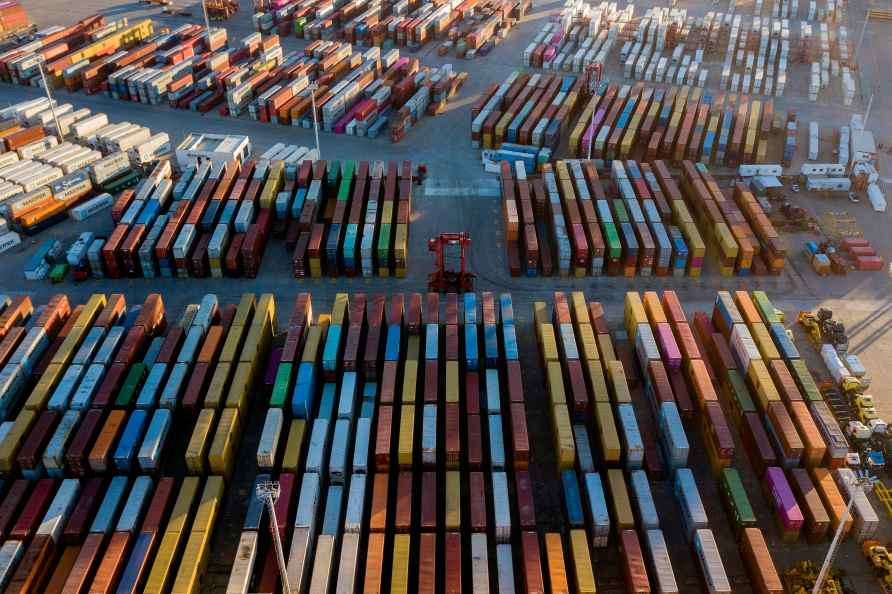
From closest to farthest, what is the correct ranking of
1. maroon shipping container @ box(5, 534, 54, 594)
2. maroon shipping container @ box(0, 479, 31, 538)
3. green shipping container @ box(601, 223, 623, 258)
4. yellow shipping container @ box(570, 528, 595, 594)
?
yellow shipping container @ box(570, 528, 595, 594), maroon shipping container @ box(5, 534, 54, 594), maroon shipping container @ box(0, 479, 31, 538), green shipping container @ box(601, 223, 623, 258)

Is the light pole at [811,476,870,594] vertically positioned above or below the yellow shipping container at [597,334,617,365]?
above

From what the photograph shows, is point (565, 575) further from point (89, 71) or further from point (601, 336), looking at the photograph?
point (89, 71)

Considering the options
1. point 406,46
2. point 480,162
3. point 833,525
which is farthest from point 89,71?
point 833,525

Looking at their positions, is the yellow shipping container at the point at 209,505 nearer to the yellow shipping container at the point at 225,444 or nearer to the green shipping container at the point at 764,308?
the yellow shipping container at the point at 225,444

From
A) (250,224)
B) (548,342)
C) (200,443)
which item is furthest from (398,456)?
(250,224)

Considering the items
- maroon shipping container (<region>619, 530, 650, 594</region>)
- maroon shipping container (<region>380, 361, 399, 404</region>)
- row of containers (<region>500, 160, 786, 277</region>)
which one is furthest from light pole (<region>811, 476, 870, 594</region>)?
row of containers (<region>500, 160, 786, 277</region>)

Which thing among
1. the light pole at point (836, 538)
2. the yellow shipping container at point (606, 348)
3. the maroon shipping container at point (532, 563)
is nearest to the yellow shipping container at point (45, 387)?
the maroon shipping container at point (532, 563)

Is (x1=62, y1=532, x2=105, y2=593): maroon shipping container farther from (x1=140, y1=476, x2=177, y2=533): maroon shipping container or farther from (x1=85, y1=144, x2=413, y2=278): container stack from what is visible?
(x1=85, y1=144, x2=413, y2=278): container stack
